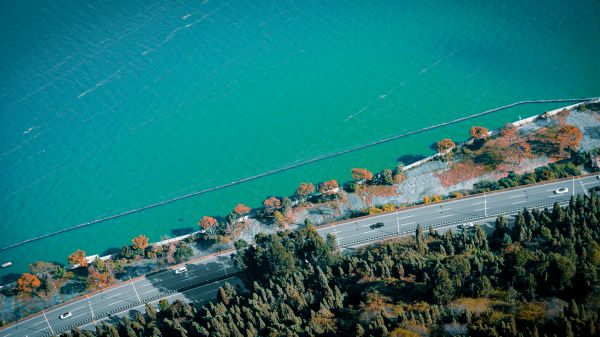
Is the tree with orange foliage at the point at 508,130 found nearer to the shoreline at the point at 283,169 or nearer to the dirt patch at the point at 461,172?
→ the shoreline at the point at 283,169

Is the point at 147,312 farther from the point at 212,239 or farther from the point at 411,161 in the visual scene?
the point at 411,161

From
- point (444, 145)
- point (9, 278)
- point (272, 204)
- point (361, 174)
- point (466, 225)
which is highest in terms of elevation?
point (444, 145)

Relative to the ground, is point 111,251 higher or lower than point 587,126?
lower

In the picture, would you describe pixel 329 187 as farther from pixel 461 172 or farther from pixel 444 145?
pixel 461 172

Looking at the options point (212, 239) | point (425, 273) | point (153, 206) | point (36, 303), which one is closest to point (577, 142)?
point (425, 273)

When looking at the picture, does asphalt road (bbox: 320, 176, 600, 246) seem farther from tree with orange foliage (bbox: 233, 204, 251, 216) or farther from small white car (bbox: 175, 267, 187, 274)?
small white car (bbox: 175, 267, 187, 274)

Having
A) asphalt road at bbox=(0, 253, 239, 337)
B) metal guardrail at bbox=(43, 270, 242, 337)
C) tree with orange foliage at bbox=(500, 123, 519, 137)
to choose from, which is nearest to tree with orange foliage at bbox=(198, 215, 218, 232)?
asphalt road at bbox=(0, 253, 239, 337)

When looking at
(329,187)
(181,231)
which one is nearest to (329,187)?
Result: (329,187)
